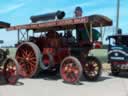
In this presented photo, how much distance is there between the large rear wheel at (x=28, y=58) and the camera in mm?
15992

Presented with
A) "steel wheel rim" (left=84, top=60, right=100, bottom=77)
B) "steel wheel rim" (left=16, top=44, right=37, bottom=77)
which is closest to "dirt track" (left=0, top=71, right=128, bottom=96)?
"steel wheel rim" (left=84, top=60, right=100, bottom=77)

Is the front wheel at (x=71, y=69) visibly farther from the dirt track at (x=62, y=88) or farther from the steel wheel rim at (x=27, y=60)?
the steel wheel rim at (x=27, y=60)

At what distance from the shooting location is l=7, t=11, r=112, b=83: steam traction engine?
49.2ft

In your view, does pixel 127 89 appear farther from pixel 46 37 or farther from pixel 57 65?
pixel 46 37

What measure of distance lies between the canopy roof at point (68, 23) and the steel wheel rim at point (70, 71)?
63.0 inches

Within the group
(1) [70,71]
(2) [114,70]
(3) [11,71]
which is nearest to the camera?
(3) [11,71]

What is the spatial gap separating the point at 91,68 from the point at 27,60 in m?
2.90

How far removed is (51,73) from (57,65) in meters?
1.24

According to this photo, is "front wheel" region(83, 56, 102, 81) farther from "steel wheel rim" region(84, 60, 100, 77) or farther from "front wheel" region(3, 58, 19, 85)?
"front wheel" region(3, 58, 19, 85)

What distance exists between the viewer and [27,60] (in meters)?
16.6

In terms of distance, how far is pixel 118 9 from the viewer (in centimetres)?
2425

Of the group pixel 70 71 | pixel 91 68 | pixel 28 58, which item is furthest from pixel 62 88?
pixel 28 58

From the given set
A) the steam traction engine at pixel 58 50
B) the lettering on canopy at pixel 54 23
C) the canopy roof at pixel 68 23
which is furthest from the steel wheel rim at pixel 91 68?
the lettering on canopy at pixel 54 23

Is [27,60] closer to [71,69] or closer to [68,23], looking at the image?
[71,69]
